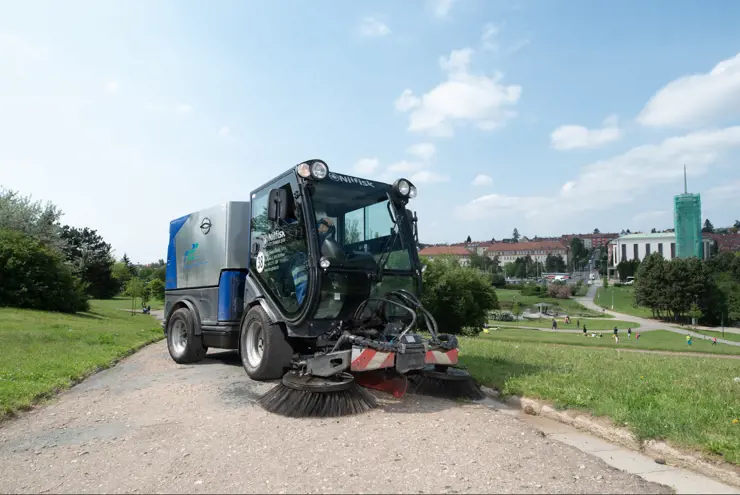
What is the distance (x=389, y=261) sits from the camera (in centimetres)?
711

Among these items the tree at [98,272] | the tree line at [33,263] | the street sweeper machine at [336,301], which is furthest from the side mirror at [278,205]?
the tree at [98,272]

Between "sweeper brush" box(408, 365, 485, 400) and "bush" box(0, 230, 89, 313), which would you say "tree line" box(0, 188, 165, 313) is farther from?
"sweeper brush" box(408, 365, 485, 400)

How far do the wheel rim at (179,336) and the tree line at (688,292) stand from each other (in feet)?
240

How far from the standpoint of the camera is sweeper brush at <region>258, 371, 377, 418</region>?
18.3 feet

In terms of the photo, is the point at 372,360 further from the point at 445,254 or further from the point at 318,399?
the point at 445,254

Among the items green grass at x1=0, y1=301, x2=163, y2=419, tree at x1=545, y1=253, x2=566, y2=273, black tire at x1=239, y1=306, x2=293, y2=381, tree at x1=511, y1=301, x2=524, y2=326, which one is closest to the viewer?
black tire at x1=239, y1=306, x2=293, y2=381

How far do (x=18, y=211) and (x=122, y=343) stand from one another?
26275 mm

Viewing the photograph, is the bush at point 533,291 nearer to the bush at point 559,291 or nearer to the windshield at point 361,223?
the bush at point 559,291

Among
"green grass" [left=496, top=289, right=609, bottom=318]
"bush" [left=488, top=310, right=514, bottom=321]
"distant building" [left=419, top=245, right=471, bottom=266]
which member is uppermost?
"distant building" [left=419, top=245, right=471, bottom=266]

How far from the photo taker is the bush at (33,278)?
26297 millimetres

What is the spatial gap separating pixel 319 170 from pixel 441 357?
2.86 meters

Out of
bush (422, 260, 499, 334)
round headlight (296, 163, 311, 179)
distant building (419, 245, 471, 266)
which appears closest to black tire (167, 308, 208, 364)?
round headlight (296, 163, 311, 179)

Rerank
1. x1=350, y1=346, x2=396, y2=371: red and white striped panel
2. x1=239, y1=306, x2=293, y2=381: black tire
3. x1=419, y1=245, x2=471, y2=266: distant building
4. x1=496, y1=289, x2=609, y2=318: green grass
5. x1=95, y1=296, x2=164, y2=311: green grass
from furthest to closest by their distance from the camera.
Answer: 1. x1=496, y1=289, x2=609, y2=318: green grass
2. x1=95, y1=296, x2=164, y2=311: green grass
3. x1=419, y1=245, x2=471, y2=266: distant building
4. x1=239, y1=306, x2=293, y2=381: black tire
5. x1=350, y1=346, x2=396, y2=371: red and white striped panel

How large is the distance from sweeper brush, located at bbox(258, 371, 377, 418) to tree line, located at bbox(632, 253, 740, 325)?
74.4 meters
